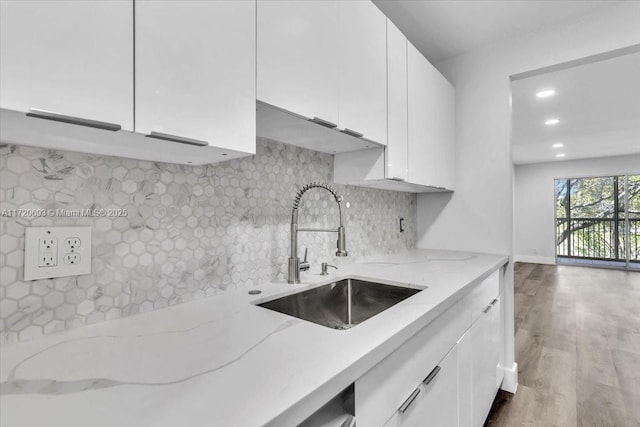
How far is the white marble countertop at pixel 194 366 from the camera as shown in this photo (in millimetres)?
496

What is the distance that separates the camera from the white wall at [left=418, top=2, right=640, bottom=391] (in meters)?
→ 2.06

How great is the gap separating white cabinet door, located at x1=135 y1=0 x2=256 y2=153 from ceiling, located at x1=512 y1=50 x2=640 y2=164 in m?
3.10

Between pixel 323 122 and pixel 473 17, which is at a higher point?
pixel 473 17

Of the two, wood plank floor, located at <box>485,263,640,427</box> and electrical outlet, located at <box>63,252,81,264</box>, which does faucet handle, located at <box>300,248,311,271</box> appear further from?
wood plank floor, located at <box>485,263,640,427</box>

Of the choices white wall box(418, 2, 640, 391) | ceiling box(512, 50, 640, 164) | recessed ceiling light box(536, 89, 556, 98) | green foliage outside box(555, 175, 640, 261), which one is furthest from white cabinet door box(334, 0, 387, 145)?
green foliage outside box(555, 175, 640, 261)

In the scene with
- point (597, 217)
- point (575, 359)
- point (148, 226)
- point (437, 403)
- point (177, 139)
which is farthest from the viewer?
point (597, 217)

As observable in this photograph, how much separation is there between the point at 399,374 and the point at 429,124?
63.4 inches

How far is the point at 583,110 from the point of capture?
400 centimetres

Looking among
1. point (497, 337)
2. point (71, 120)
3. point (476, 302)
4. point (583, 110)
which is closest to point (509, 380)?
point (497, 337)

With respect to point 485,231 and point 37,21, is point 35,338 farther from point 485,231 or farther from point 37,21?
point 485,231

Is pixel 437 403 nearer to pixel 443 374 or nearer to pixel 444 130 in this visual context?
pixel 443 374

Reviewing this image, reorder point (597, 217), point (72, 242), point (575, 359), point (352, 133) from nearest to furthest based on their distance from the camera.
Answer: point (72, 242) → point (352, 133) → point (575, 359) → point (597, 217)

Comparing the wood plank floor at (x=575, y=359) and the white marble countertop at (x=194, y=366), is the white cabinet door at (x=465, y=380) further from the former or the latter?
the wood plank floor at (x=575, y=359)

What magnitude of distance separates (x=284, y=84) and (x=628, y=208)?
8.75m
